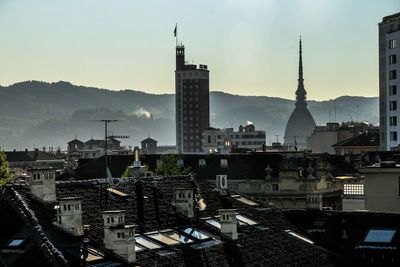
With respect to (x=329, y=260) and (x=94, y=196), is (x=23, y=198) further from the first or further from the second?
(x=329, y=260)

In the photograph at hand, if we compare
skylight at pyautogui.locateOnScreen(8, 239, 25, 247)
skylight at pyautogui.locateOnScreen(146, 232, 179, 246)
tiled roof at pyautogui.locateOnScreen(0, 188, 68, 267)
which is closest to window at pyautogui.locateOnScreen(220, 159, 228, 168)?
skylight at pyautogui.locateOnScreen(146, 232, 179, 246)

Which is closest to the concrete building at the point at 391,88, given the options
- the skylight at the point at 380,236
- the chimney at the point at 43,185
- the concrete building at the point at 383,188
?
the concrete building at the point at 383,188

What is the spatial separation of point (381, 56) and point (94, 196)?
14172cm

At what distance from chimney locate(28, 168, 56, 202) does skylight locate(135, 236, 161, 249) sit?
153 inches

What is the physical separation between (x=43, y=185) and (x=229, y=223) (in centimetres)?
902

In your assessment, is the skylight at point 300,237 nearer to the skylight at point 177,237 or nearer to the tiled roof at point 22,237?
the skylight at point 177,237

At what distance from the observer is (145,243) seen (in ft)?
125

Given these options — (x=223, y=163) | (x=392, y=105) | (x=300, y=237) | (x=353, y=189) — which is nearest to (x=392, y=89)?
(x=392, y=105)

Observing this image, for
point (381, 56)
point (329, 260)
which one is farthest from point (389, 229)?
point (381, 56)

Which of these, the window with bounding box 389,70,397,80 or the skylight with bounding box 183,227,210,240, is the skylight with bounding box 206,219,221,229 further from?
the window with bounding box 389,70,397,80

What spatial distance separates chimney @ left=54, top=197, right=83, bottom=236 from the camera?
116 feet

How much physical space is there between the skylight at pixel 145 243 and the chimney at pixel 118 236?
9.63ft

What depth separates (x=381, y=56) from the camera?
177 m

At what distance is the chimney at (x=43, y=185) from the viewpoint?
128 feet
